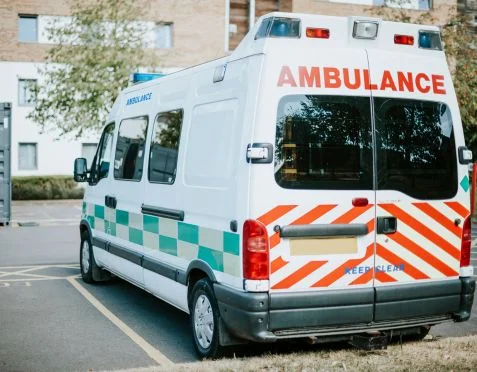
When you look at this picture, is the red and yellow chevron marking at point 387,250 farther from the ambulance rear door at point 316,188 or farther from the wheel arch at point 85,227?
the wheel arch at point 85,227

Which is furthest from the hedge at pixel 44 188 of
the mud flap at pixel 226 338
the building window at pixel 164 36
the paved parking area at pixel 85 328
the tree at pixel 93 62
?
the mud flap at pixel 226 338

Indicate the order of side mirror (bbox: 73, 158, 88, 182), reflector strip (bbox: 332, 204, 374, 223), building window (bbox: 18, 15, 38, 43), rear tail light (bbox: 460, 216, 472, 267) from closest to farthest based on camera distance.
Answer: reflector strip (bbox: 332, 204, 374, 223) < rear tail light (bbox: 460, 216, 472, 267) < side mirror (bbox: 73, 158, 88, 182) < building window (bbox: 18, 15, 38, 43)

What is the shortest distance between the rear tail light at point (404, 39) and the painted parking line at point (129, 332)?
323cm

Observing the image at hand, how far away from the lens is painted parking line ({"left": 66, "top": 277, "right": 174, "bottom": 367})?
603 cm

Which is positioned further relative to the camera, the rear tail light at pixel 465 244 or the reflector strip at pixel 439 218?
the rear tail light at pixel 465 244

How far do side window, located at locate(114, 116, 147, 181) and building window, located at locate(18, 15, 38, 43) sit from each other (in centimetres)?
2536

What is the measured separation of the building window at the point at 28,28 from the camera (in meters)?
31.6

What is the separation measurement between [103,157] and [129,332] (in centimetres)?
269

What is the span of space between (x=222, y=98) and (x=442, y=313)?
2.49 metres

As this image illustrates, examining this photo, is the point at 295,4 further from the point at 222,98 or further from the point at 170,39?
the point at 222,98

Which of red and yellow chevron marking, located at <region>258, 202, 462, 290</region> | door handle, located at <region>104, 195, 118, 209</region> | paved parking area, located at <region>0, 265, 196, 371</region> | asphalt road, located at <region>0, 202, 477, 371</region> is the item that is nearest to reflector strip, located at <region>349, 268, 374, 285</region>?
red and yellow chevron marking, located at <region>258, 202, 462, 290</region>

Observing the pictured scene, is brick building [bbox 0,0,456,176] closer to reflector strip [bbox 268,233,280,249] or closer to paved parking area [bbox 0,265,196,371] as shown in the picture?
paved parking area [bbox 0,265,196,371]

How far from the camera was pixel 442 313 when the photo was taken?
5.77m

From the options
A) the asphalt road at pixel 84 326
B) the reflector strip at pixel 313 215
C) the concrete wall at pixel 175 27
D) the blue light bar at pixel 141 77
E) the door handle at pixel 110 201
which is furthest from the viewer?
the concrete wall at pixel 175 27
